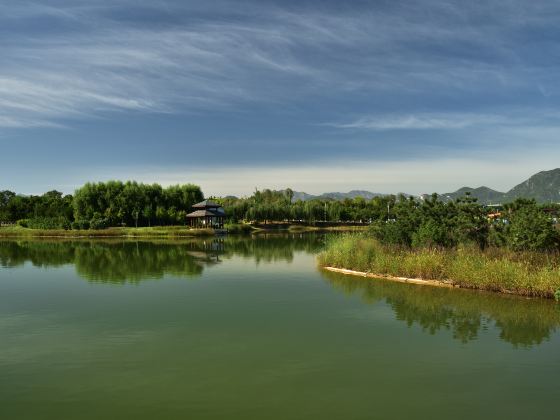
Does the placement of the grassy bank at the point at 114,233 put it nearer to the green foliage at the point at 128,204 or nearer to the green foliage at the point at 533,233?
the green foliage at the point at 128,204

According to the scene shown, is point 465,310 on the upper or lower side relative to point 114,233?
lower

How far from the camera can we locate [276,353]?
11758 mm

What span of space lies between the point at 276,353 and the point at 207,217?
214ft

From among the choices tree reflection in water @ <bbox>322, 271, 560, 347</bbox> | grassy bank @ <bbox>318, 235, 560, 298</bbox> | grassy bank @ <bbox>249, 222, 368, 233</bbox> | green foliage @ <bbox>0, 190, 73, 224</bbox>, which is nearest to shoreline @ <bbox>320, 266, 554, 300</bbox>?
grassy bank @ <bbox>318, 235, 560, 298</bbox>

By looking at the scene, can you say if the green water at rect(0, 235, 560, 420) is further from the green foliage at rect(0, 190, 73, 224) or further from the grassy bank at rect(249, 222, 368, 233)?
the green foliage at rect(0, 190, 73, 224)

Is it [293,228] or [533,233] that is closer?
[533,233]

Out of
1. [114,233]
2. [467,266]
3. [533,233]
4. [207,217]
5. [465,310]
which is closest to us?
[465,310]

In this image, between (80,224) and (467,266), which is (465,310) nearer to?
(467,266)

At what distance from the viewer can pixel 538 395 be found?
9195mm

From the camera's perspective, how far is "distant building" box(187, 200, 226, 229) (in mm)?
74938

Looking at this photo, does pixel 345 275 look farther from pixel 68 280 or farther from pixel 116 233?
pixel 116 233

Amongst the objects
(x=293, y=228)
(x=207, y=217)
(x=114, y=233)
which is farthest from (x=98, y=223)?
(x=293, y=228)

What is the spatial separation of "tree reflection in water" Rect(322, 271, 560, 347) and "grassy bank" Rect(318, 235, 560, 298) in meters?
0.63

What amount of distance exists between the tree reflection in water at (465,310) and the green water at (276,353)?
0.22ft
